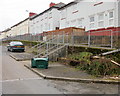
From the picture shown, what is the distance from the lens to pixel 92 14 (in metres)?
20.5

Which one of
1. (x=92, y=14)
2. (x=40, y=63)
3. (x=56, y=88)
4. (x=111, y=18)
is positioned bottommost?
(x=56, y=88)

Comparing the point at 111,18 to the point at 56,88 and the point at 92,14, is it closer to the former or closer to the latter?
the point at 92,14

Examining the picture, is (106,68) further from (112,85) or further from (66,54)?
(66,54)

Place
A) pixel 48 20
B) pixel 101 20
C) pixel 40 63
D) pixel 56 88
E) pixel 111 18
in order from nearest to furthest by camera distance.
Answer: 1. pixel 56 88
2. pixel 40 63
3. pixel 111 18
4. pixel 101 20
5. pixel 48 20

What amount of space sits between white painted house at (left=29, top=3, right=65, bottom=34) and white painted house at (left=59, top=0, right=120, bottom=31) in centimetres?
789

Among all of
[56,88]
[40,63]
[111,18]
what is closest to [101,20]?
[111,18]

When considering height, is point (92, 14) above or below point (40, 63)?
above

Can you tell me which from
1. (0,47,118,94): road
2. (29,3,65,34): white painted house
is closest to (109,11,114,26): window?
(0,47,118,94): road

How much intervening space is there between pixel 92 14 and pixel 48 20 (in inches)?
740

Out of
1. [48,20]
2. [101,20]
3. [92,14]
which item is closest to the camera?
[101,20]

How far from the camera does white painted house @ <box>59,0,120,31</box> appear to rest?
56.4ft

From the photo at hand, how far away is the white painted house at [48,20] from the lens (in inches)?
1416

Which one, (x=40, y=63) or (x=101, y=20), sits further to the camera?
(x=101, y=20)

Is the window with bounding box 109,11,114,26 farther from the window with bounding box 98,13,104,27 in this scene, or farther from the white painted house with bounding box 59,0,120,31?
the window with bounding box 98,13,104,27
